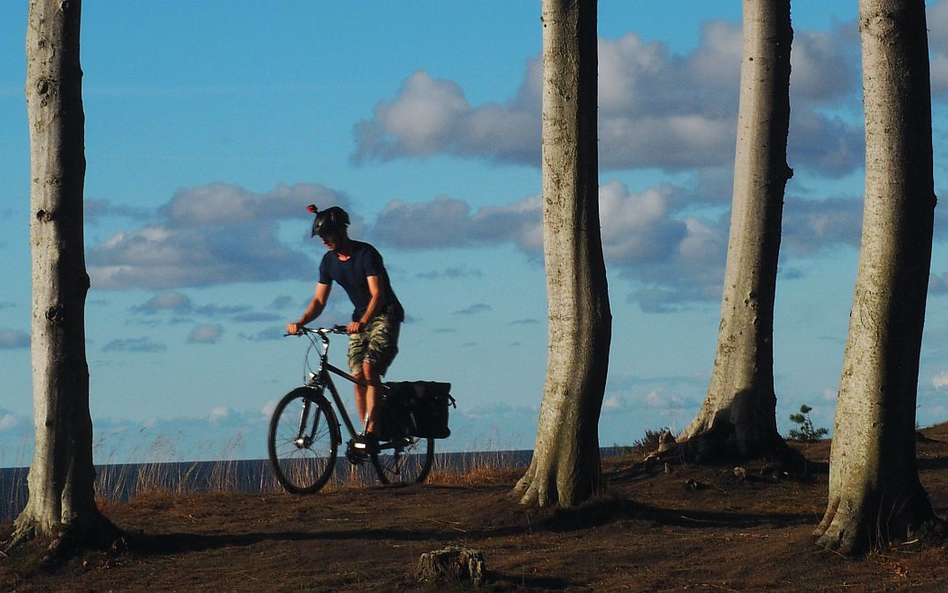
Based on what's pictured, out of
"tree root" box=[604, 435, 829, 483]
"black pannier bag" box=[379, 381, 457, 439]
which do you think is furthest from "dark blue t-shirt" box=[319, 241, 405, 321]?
"tree root" box=[604, 435, 829, 483]

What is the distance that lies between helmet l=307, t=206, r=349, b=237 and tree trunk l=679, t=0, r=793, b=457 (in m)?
4.16

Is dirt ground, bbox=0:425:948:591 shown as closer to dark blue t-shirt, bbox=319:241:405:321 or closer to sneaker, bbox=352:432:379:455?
sneaker, bbox=352:432:379:455

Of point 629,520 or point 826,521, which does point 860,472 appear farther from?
point 629,520

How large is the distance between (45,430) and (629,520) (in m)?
4.74

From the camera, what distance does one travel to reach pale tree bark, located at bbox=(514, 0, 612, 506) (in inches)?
416

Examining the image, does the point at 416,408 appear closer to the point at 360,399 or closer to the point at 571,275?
the point at 360,399

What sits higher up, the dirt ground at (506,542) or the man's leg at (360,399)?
the man's leg at (360,399)

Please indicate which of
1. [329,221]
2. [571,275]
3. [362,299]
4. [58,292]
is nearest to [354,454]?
[362,299]

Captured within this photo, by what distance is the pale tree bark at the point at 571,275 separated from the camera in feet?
34.7

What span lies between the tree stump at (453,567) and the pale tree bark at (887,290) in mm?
2611

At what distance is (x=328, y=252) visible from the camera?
12695 millimetres

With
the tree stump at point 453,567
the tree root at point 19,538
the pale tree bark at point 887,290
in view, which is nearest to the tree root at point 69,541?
the tree root at point 19,538

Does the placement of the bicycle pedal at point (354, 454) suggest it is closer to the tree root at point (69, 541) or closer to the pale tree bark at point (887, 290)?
the tree root at point (69, 541)

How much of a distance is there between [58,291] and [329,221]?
3.42 metres
